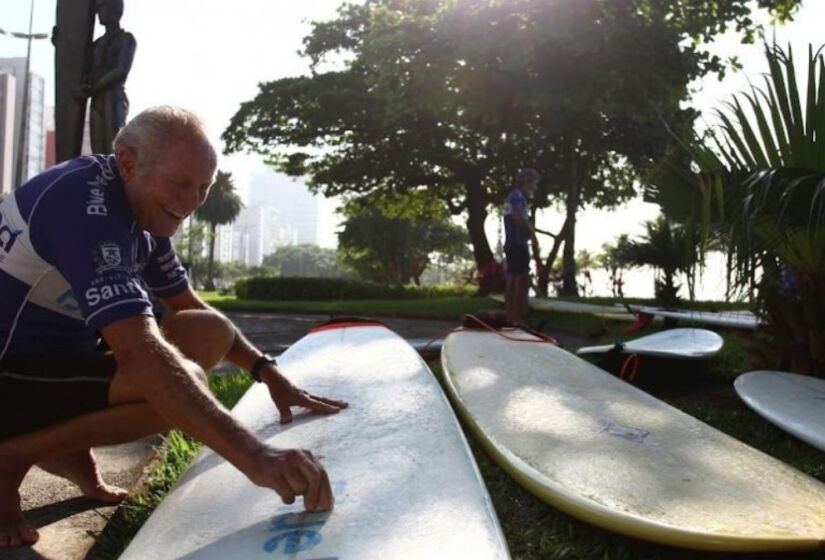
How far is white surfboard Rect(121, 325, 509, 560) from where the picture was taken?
4.78 feet

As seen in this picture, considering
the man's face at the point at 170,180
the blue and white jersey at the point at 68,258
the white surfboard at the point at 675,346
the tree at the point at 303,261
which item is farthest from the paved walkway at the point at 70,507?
the tree at the point at 303,261

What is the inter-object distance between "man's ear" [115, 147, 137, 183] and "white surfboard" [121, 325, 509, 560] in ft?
Answer: 2.32

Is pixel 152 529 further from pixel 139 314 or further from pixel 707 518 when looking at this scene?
pixel 707 518

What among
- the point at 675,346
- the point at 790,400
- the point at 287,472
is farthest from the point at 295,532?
the point at 675,346

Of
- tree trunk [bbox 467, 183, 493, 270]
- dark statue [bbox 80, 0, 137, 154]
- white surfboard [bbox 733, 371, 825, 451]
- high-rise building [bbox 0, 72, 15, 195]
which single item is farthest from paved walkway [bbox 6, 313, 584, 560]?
high-rise building [bbox 0, 72, 15, 195]

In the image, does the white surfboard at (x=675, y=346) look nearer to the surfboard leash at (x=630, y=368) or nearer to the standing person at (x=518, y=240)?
the surfboard leash at (x=630, y=368)

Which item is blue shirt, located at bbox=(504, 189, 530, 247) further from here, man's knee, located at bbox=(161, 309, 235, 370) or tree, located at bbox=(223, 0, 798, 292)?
man's knee, located at bbox=(161, 309, 235, 370)

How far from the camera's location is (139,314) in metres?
1.49

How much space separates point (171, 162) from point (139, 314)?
39cm

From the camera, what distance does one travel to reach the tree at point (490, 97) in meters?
11.8

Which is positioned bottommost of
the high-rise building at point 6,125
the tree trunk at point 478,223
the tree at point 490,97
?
the tree trunk at point 478,223

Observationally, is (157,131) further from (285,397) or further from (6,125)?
(6,125)

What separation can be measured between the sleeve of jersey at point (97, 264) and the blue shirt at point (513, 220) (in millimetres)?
5841

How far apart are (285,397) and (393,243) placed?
1651 inches
